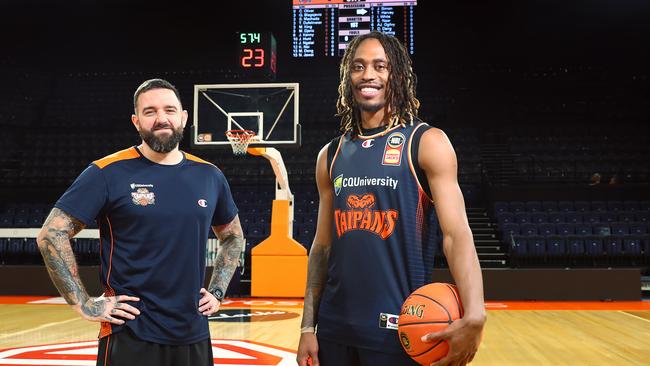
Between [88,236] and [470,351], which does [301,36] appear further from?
[470,351]

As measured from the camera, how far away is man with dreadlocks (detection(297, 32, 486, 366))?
170 cm

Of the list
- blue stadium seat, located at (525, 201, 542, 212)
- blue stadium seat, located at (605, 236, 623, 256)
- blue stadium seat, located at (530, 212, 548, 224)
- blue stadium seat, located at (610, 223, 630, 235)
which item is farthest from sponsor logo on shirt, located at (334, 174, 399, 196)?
blue stadium seat, located at (525, 201, 542, 212)

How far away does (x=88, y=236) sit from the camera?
452 inches

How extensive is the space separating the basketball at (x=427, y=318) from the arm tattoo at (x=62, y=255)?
3.66 feet

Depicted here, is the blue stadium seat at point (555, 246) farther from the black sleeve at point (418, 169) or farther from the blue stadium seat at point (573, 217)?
the black sleeve at point (418, 169)

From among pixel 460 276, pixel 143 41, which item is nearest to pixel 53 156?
pixel 143 41

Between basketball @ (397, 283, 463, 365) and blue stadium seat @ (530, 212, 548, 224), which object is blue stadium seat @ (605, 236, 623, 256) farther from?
basketball @ (397, 283, 463, 365)

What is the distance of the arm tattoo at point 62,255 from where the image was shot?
207 centimetres

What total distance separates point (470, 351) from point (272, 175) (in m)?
13.1

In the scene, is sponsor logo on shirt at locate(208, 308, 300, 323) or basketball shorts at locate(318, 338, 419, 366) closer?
basketball shorts at locate(318, 338, 419, 366)

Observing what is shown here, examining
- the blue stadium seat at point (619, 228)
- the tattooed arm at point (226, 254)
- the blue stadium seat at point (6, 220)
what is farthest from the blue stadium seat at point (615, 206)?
the blue stadium seat at point (6, 220)

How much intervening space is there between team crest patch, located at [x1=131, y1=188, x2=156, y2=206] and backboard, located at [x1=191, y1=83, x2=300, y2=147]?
6869 millimetres

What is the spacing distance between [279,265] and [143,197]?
25.6 ft

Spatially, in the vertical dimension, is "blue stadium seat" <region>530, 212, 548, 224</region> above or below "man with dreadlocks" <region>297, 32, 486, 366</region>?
below
